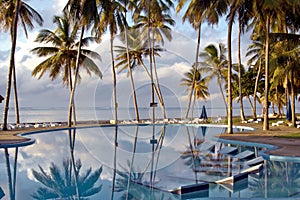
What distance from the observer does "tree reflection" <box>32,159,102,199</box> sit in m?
6.24

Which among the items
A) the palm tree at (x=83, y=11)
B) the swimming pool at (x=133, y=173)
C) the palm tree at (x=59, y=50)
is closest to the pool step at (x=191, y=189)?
the swimming pool at (x=133, y=173)

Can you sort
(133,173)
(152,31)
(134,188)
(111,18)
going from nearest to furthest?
(134,188) → (133,173) → (152,31) → (111,18)

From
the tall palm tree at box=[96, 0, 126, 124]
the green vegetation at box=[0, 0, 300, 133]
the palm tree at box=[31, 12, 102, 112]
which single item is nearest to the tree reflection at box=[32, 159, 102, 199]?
the green vegetation at box=[0, 0, 300, 133]

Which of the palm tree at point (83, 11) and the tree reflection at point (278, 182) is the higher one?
the palm tree at point (83, 11)

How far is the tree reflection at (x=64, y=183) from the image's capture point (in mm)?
6242

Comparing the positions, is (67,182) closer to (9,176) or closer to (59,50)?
(9,176)

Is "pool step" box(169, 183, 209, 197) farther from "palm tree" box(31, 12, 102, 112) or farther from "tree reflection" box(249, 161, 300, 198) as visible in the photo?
"palm tree" box(31, 12, 102, 112)

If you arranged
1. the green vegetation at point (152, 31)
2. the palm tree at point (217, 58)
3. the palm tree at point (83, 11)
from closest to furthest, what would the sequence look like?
1. the green vegetation at point (152, 31)
2. the palm tree at point (83, 11)
3. the palm tree at point (217, 58)

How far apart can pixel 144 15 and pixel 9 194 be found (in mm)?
18107

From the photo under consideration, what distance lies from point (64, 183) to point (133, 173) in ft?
5.52

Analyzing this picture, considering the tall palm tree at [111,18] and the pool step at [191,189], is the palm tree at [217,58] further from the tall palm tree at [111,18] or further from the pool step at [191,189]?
the pool step at [191,189]

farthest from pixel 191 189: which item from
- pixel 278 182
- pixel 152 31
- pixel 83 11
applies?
pixel 83 11

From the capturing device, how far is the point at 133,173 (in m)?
8.09

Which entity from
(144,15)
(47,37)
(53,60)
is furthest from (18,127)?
(144,15)
